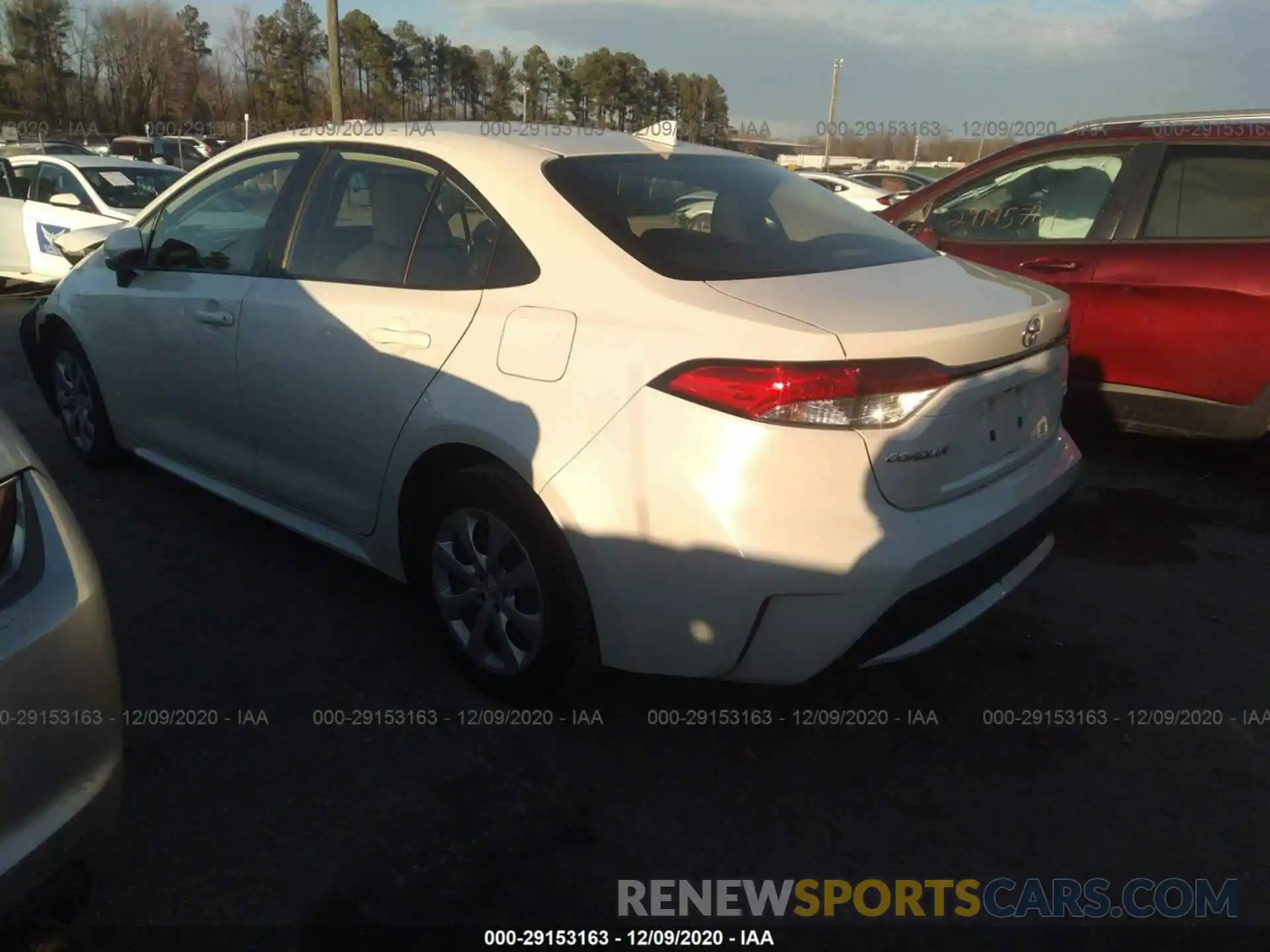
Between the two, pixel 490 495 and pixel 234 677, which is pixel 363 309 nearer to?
pixel 490 495

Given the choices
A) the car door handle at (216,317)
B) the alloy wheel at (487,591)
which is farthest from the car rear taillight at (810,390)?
the car door handle at (216,317)

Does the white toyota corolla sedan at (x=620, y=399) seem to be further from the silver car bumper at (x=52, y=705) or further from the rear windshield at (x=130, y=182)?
the rear windshield at (x=130, y=182)

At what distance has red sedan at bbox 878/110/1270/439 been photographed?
4.38 m

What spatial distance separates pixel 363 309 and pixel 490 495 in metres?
0.79

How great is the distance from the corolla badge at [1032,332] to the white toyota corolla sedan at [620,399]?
28 millimetres

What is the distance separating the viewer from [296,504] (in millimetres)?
3365

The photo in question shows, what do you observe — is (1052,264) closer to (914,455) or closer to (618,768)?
(914,455)

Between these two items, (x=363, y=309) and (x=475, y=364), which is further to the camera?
(x=363, y=309)

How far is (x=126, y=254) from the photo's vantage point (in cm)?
390

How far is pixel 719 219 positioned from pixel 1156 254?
275cm

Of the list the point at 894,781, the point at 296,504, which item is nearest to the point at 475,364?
the point at 296,504

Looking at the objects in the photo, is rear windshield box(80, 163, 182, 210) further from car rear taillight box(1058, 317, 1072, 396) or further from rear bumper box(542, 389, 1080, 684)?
car rear taillight box(1058, 317, 1072, 396)
